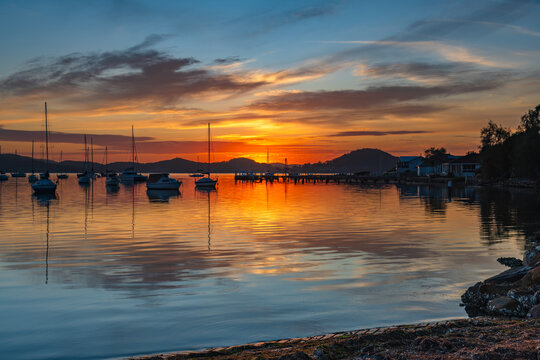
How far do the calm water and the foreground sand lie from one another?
3.74ft

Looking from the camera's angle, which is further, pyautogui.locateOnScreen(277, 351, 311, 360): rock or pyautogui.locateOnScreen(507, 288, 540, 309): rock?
pyautogui.locateOnScreen(507, 288, 540, 309): rock

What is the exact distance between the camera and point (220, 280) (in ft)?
51.7

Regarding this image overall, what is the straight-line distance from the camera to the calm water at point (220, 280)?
1074 cm

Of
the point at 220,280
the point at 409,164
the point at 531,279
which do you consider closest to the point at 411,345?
the point at 531,279

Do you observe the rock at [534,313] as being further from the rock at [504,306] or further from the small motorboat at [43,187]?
the small motorboat at [43,187]

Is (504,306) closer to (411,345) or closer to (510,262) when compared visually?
(411,345)

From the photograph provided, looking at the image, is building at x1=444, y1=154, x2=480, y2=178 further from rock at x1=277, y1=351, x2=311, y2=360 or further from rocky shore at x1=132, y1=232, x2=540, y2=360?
rock at x1=277, y1=351, x2=311, y2=360

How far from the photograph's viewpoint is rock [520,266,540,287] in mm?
12509

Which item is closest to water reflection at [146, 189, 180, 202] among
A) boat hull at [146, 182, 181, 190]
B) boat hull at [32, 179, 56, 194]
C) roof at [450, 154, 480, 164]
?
boat hull at [146, 182, 181, 190]

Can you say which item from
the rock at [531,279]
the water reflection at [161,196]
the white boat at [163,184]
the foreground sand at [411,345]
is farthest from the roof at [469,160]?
the foreground sand at [411,345]

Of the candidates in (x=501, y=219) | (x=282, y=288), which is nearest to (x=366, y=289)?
(x=282, y=288)

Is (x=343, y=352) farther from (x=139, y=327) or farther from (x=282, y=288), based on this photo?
(x=282, y=288)

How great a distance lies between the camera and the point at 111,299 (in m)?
13.4

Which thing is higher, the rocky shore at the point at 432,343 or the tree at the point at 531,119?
the tree at the point at 531,119
